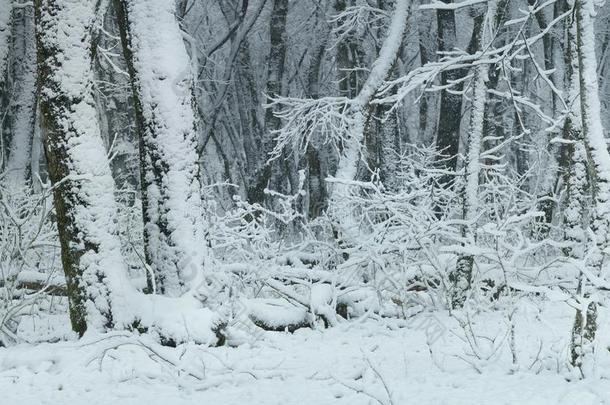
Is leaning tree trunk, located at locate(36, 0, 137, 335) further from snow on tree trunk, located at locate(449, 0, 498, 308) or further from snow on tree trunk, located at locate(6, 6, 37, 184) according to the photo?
snow on tree trunk, located at locate(6, 6, 37, 184)

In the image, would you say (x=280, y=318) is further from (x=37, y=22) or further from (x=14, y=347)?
(x=37, y=22)

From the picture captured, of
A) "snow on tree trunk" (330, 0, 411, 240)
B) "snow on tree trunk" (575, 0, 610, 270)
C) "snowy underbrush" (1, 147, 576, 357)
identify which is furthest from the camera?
"snow on tree trunk" (330, 0, 411, 240)

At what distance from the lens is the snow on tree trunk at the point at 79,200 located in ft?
16.9

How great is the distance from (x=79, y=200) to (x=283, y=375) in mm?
2169

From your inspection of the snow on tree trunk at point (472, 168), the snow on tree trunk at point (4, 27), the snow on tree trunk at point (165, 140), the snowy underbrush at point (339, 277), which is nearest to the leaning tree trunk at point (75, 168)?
the snowy underbrush at point (339, 277)

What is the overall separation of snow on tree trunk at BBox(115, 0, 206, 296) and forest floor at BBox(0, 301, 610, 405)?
788mm

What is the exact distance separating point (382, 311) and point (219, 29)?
19.9 metres

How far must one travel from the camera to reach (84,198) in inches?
205

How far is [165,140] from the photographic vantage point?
5.38m

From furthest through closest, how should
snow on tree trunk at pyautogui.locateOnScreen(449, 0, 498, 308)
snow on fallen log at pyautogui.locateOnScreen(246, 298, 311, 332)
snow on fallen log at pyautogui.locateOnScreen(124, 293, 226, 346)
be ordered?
snow on tree trunk at pyautogui.locateOnScreen(449, 0, 498, 308)
snow on fallen log at pyautogui.locateOnScreen(246, 298, 311, 332)
snow on fallen log at pyautogui.locateOnScreen(124, 293, 226, 346)

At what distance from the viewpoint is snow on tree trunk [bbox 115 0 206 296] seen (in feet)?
17.6

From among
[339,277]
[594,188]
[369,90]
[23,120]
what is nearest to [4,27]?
[23,120]

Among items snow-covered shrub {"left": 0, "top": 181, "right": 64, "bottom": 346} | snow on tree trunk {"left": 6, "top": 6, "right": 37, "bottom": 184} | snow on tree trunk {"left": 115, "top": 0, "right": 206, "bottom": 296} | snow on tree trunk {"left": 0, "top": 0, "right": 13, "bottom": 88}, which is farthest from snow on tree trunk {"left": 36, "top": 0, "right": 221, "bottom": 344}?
snow on tree trunk {"left": 6, "top": 6, "right": 37, "bottom": 184}

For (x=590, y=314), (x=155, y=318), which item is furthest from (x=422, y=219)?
(x=155, y=318)
